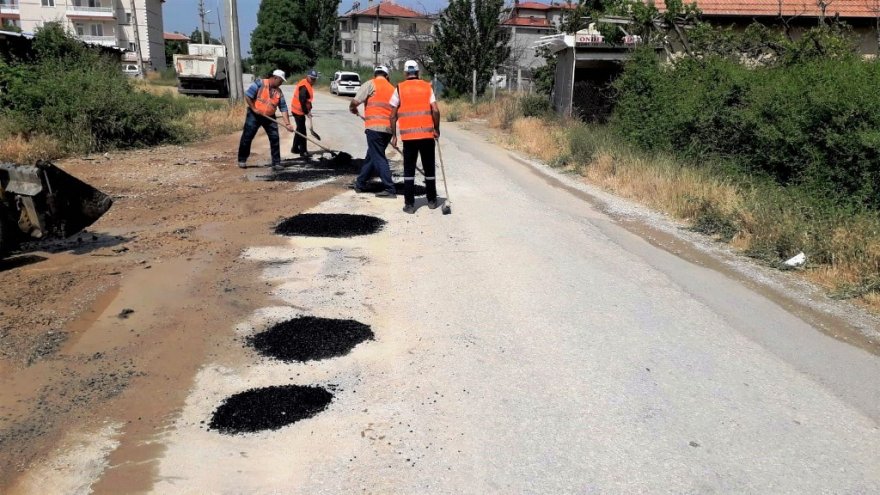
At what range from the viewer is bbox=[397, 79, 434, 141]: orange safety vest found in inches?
326

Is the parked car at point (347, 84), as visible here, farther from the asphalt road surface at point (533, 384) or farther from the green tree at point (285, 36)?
the asphalt road surface at point (533, 384)

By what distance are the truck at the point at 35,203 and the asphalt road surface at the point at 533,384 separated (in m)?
1.65

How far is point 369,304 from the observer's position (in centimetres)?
543

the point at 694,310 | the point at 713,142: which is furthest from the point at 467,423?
the point at 713,142

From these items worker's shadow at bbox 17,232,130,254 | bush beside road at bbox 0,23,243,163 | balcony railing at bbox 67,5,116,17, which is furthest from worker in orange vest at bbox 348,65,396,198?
balcony railing at bbox 67,5,116,17

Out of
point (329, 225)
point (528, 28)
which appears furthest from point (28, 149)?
point (528, 28)

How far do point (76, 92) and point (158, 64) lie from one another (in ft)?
242

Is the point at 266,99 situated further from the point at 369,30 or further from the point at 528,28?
the point at 369,30

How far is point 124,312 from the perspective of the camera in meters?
5.12

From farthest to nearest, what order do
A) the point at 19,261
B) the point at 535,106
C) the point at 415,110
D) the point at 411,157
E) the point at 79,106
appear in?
the point at 535,106
the point at 79,106
the point at 411,157
the point at 415,110
the point at 19,261

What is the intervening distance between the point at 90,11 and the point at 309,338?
78.1 metres

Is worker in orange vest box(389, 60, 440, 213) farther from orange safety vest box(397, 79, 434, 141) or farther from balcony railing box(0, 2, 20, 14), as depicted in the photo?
balcony railing box(0, 2, 20, 14)

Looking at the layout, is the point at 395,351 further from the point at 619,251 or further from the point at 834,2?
the point at 834,2

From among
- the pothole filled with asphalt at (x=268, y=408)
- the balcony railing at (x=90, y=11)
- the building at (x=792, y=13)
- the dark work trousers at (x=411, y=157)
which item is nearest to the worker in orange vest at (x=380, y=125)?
the dark work trousers at (x=411, y=157)
